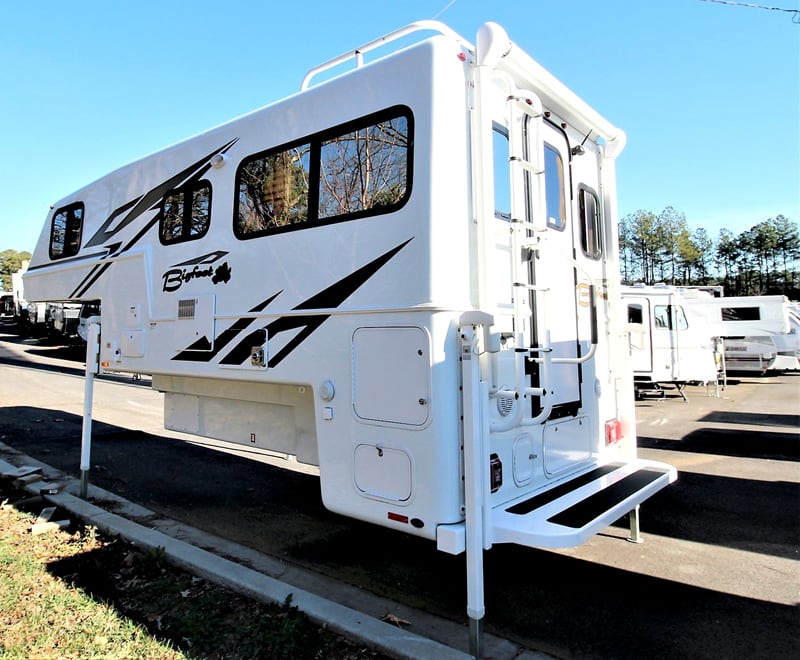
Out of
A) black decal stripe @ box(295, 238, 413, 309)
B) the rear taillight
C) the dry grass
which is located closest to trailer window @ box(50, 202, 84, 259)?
the dry grass

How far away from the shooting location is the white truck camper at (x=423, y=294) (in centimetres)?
306

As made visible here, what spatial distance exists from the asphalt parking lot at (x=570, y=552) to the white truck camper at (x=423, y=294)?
61 centimetres

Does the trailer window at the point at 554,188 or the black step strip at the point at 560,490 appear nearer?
the black step strip at the point at 560,490

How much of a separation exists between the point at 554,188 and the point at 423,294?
69.1 inches

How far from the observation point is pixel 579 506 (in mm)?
3408

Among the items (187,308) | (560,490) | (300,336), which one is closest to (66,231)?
(187,308)

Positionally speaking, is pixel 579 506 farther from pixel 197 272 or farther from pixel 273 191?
pixel 197 272

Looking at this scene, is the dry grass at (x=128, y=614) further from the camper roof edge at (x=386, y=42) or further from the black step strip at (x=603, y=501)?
the camper roof edge at (x=386, y=42)

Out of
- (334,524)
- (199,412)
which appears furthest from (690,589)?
(199,412)

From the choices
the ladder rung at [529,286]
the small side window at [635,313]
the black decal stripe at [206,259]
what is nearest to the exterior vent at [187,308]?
the black decal stripe at [206,259]

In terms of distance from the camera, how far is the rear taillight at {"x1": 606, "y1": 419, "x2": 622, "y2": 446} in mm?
4559

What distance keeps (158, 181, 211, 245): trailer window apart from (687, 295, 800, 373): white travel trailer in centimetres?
1700

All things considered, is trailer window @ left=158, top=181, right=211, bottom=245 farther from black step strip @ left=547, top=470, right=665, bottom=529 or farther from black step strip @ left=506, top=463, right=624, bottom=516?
black step strip @ left=547, top=470, right=665, bottom=529

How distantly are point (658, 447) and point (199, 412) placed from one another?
21.1 feet
